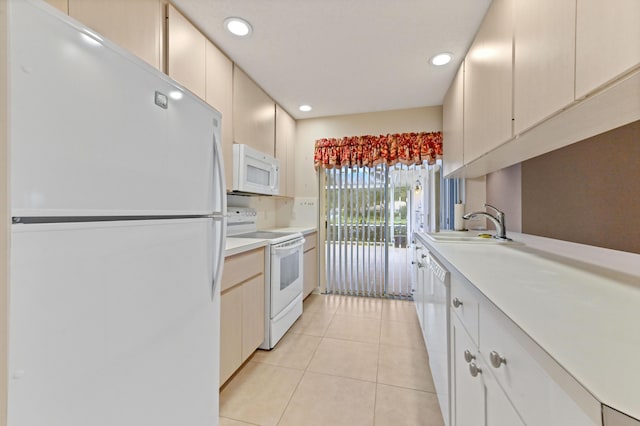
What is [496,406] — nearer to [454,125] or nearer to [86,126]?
[86,126]

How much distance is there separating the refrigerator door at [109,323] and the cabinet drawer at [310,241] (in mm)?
2019

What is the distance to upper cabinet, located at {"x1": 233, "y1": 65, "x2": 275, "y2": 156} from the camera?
2.23 metres

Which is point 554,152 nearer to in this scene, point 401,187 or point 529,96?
point 529,96

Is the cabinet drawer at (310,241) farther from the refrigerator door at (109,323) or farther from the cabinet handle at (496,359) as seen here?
the cabinet handle at (496,359)

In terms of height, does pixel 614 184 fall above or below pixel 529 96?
below

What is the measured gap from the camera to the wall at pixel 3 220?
1.69ft

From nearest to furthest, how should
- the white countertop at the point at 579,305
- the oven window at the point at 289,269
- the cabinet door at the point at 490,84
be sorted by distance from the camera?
the white countertop at the point at 579,305, the cabinet door at the point at 490,84, the oven window at the point at 289,269

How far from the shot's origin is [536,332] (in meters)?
0.49

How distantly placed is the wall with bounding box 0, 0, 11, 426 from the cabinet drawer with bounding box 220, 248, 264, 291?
3.44 feet

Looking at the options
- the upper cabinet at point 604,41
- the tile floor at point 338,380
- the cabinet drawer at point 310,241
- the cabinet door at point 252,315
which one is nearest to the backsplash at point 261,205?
the cabinet drawer at point 310,241

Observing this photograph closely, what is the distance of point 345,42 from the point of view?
1.91m

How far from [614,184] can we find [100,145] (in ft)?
6.66

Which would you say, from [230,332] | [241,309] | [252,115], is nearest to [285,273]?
[241,309]

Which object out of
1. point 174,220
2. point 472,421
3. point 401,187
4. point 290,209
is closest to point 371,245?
point 401,187
